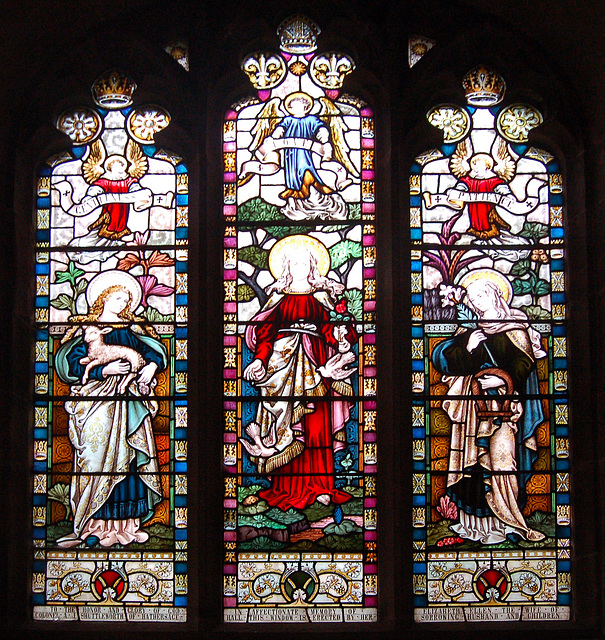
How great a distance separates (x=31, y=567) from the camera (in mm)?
5539

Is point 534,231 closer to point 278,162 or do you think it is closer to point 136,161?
point 278,162

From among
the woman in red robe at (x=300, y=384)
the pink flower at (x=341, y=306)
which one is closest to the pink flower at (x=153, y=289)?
the woman in red robe at (x=300, y=384)

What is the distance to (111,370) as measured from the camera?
5.68 m

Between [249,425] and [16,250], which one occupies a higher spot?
[16,250]

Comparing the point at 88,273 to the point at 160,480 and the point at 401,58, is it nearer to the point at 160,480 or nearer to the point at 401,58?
the point at 160,480

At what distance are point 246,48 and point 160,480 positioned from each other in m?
2.60

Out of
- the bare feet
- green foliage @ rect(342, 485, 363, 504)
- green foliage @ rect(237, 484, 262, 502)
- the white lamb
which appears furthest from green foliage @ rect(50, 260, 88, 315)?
green foliage @ rect(342, 485, 363, 504)

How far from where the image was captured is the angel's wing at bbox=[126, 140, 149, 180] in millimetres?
5891

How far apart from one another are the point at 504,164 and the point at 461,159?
0.84ft

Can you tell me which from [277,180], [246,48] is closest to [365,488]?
[277,180]

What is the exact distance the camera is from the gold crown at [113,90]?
5973 mm

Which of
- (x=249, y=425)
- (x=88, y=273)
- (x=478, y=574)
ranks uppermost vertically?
(x=88, y=273)

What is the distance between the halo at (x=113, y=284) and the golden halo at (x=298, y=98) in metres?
1.37

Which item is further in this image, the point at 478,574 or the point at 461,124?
the point at 461,124
